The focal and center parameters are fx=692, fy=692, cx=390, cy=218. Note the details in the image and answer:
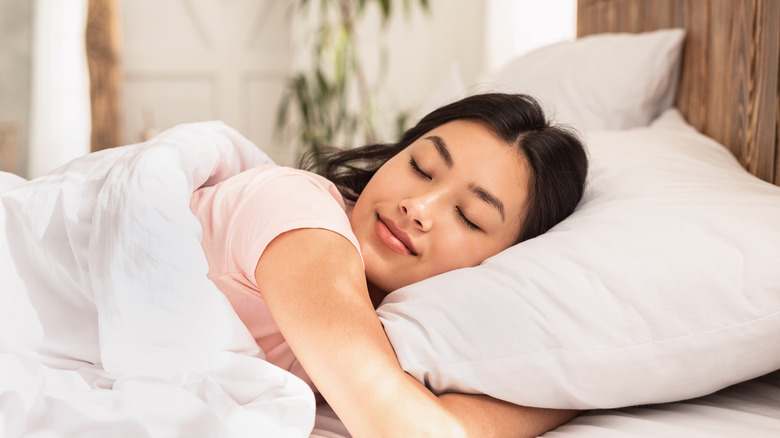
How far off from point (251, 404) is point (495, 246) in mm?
439

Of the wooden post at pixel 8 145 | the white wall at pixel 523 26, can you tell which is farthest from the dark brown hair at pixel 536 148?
the wooden post at pixel 8 145

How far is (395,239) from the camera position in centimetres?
93

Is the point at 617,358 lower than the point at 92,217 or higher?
lower

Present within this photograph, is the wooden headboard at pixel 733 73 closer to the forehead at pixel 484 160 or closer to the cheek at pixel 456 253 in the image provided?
the forehead at pixel 484 160

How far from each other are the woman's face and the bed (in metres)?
0.10

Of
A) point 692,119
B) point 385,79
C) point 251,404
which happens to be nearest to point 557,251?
point 251,404

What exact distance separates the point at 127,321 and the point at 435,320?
320mm

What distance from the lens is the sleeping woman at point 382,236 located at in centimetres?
68

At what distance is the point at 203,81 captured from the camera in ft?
13.2

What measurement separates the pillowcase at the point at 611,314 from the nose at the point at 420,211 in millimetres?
110

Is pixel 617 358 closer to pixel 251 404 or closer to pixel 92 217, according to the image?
pixel 251 404

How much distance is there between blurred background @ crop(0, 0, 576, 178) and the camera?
3301 millimetres

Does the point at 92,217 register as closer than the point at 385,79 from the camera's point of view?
Yes

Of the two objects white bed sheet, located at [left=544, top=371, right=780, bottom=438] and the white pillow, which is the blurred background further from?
white bed sheet, located at [left=544, top=371, right=780, bottom=438]
